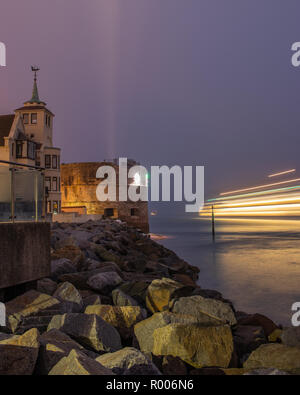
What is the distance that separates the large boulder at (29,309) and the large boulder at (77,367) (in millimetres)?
1518

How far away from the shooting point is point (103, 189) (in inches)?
1767

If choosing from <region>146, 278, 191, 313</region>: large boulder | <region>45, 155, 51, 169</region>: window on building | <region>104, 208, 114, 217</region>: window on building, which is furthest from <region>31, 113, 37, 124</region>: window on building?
<region>146, 278, 191, 313</region>: large boulder

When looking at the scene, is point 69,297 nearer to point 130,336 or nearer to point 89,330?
point 130,336

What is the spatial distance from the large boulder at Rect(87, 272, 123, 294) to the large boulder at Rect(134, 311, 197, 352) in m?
1.93

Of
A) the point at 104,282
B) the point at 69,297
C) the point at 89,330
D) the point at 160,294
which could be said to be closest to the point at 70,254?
the point at 104,282

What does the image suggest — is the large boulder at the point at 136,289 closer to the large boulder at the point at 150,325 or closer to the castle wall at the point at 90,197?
the large boulder at the point at 150,325

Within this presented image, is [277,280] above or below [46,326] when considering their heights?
below

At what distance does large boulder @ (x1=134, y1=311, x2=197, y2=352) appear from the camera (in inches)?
198

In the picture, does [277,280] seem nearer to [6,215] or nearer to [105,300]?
[105,300]
